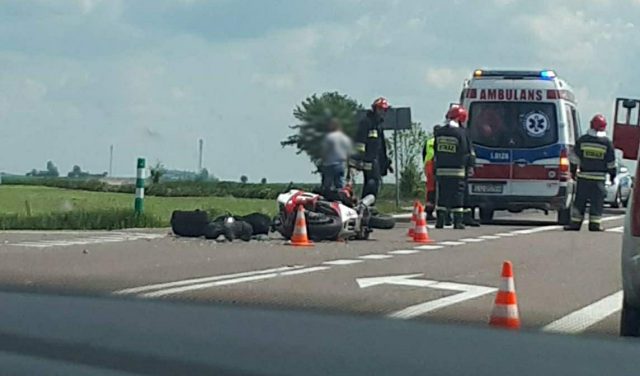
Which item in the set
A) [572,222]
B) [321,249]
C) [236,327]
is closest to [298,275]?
[321,249]

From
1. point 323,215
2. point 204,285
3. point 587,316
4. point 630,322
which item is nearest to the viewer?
point 630,322

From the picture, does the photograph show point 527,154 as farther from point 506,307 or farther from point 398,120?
point 506,307

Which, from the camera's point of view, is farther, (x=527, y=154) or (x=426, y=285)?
(x=527, y=154)

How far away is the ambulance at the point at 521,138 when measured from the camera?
21922 mm

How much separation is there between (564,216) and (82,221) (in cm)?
897

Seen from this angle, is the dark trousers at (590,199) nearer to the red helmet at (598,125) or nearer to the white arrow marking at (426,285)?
the red helmet at (598,125)

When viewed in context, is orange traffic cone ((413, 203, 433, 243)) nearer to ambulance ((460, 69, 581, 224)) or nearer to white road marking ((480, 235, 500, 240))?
white road marking ((480, 235, 500, 240))

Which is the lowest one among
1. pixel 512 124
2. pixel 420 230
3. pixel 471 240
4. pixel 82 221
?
pixel 82 221

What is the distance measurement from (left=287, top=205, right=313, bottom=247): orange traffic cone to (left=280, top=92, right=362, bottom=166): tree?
8.64 metres

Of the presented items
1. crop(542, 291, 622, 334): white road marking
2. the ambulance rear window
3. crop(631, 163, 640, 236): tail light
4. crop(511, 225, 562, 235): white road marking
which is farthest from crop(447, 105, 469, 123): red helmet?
crop(631, 163, 640, 236): tail light

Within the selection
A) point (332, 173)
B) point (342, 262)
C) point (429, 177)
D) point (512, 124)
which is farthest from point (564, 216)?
point (332, 173)

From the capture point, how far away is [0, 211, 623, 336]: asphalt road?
9430 mm

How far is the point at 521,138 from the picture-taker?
890 inches

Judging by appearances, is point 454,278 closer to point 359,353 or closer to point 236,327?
point 236,327
